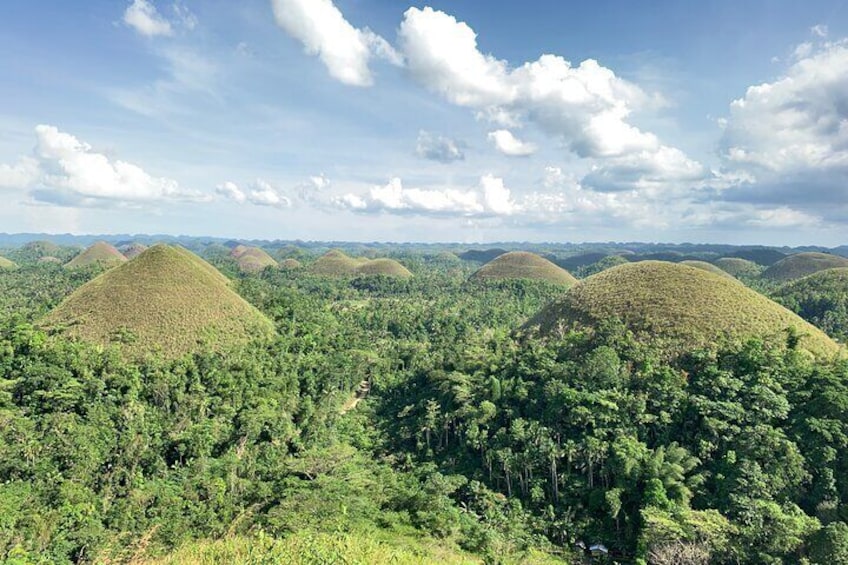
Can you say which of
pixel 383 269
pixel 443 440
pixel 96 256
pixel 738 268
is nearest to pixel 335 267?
pixel 383 269

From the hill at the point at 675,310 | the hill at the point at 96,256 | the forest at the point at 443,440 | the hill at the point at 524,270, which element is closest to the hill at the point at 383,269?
the hill at the point at 524,270

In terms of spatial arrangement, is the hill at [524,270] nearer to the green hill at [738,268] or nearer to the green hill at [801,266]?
the green hill at [801,266]

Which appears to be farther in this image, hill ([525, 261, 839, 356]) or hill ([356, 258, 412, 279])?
hill ([356, 258, 412, 279])

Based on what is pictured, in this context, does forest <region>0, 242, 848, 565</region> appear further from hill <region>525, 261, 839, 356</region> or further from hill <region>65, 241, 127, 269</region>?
hill <region>65, 241, 127, 269</region>

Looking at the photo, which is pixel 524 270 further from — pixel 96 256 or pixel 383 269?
pixel 96 256

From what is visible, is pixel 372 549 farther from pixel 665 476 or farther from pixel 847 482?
pixel 847 482

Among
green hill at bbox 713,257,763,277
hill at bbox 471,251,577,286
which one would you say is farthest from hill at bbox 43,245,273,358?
green hill at bbox 713,257,763,277
